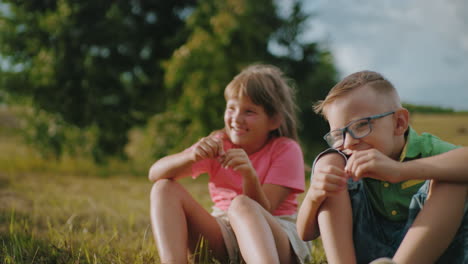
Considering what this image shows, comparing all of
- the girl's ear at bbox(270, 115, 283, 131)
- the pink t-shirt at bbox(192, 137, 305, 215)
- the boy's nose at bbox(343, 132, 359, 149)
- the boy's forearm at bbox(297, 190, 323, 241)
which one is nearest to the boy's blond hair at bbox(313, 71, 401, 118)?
the boy's nose at bbox(343, 132, 359, 149)

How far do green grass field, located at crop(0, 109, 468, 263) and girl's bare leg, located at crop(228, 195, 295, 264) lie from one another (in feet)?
1.23

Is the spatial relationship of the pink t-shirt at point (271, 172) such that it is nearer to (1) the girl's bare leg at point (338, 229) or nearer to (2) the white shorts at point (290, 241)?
(2) the white shorts at point (290, 241)

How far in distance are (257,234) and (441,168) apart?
752 millimetres

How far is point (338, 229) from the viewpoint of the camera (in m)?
1.57

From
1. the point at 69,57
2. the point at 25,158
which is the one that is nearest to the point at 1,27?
the point at 69,57

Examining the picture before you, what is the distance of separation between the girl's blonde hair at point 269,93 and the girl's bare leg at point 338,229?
3.12ft

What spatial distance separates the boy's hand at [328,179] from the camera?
1.50 meters

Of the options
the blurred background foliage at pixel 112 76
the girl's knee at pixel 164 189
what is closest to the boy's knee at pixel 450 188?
the girl's knee at pixel 164 189

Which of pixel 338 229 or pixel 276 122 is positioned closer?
pixel 338 229

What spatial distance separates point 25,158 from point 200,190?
12.5ft

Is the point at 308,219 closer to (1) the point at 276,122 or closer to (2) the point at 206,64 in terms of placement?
(1) the point at 276,122

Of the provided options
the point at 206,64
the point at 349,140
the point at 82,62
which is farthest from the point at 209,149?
the point at 82,62

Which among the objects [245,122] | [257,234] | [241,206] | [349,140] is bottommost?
[257,234]

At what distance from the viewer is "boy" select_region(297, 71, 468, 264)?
56.5 inches
